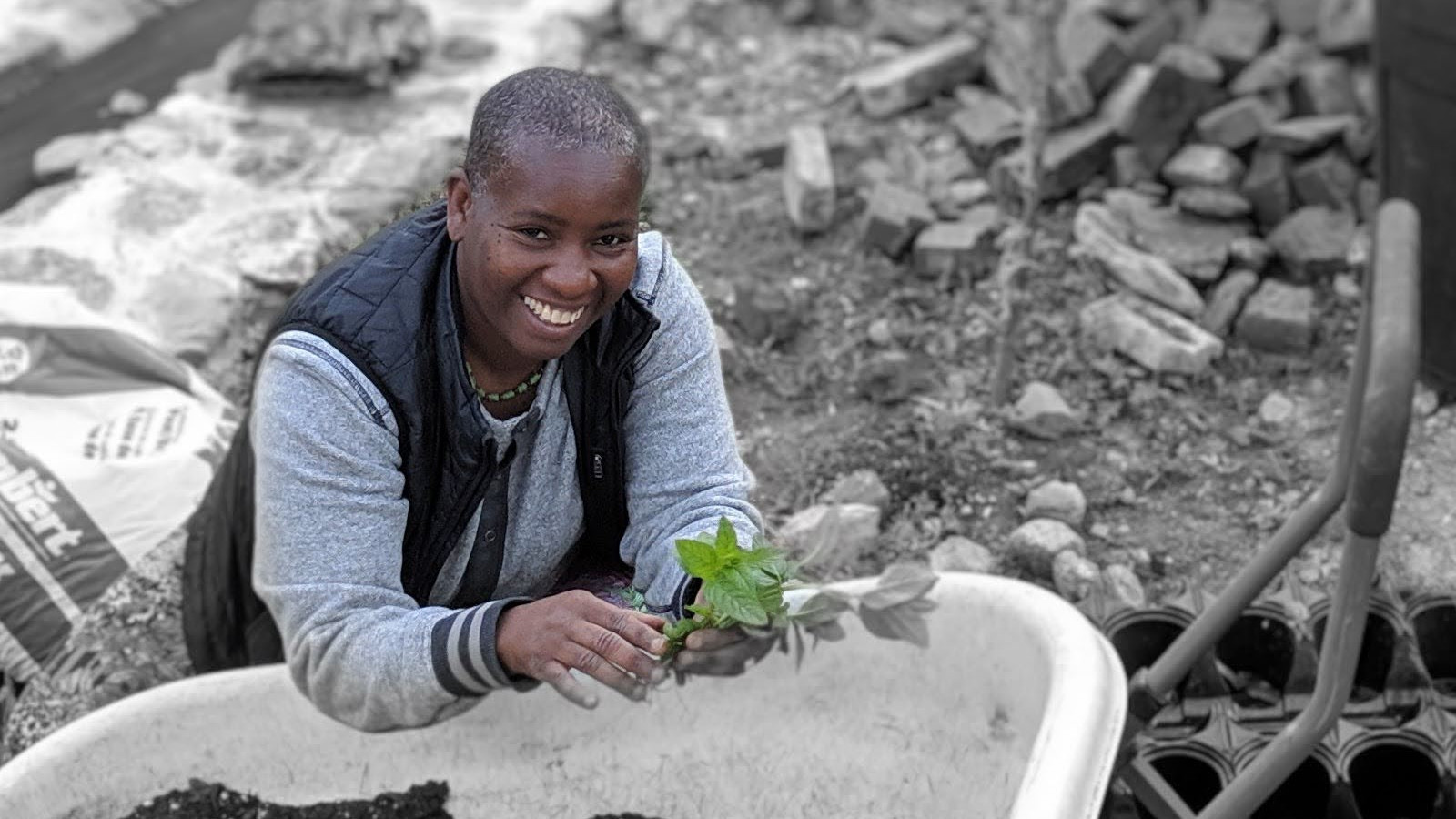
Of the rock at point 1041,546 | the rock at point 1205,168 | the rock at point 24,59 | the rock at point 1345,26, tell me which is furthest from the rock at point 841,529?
the rock at point 24,59

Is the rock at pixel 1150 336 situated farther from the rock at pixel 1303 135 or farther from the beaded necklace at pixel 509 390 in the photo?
the beaded necklace at pixel 509 390

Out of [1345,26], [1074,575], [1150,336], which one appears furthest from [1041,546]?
[1345,26]

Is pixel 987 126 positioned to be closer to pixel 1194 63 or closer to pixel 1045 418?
pixel 1194 63

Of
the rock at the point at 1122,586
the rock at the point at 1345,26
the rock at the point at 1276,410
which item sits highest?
the rock at the point at 1345,26

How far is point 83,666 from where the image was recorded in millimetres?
2648

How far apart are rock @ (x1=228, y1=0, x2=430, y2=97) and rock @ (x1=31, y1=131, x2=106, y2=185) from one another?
0.52m

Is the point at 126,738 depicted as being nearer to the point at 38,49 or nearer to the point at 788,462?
the point at 788,462

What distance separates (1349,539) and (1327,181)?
2.27 m

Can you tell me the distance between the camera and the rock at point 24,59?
4.47 m

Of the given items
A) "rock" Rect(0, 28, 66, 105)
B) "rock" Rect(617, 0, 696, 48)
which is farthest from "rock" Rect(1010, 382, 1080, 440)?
"rock" Rect(0, 28, 66, 105)

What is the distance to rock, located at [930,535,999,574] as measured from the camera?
2918 mm

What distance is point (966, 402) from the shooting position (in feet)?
11.0

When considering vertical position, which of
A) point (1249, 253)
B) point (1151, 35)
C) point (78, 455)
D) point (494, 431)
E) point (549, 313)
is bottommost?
point (78, 455)

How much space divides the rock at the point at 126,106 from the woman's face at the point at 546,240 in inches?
120
